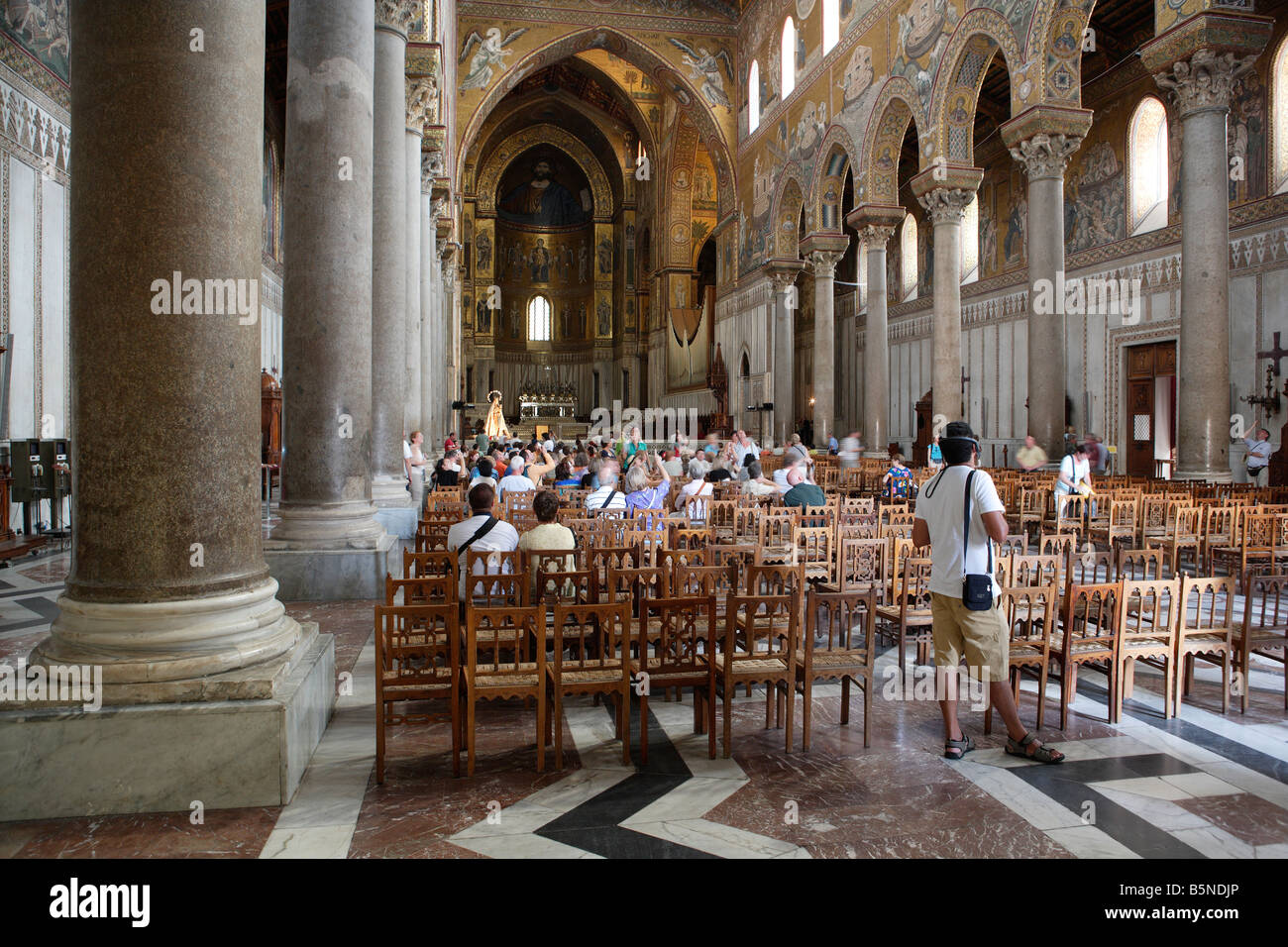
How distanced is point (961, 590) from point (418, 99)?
1164cm

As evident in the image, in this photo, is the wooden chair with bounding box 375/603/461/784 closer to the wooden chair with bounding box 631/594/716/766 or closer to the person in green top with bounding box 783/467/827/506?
the wooden chair with bounding box 631/594/716/766

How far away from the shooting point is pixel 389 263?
33.3ft

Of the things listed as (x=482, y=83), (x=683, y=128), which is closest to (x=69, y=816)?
(x=482, y=83)

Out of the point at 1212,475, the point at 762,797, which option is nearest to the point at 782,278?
the point at 1212,475

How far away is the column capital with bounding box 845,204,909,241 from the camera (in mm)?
19531

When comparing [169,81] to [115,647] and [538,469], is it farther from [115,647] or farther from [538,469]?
[538,469]

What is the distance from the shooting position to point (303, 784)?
3492mm

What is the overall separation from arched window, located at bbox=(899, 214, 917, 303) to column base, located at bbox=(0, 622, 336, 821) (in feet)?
86.3

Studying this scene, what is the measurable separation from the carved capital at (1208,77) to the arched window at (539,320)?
36296 mm

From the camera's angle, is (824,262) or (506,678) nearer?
(506,678)

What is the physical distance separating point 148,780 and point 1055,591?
14.1 feet

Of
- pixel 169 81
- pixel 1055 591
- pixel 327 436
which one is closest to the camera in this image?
pixel 169 81
